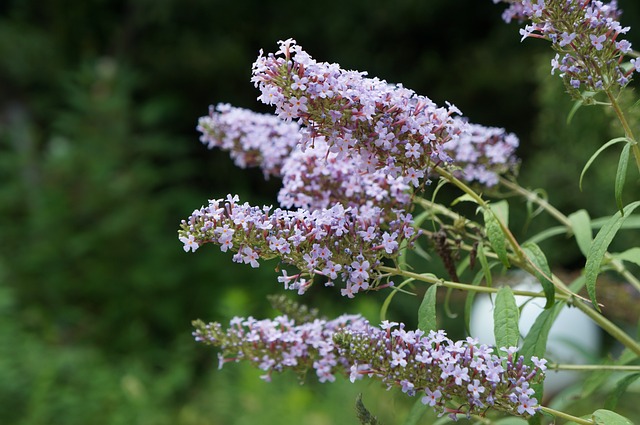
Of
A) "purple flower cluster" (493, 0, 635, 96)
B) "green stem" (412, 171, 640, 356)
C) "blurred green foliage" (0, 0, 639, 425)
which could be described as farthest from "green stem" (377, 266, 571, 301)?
"blurred green foliage" (0, 0, 639, 425)

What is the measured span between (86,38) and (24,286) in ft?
7.66

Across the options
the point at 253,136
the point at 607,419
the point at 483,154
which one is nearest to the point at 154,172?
the point at 253,136

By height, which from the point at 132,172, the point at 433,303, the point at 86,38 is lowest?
the point at 433,303

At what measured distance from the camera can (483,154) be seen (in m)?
1.27

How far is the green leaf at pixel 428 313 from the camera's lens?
0.89 m

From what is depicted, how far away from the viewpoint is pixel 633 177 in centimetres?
207

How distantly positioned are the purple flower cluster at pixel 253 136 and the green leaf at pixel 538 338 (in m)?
0.50

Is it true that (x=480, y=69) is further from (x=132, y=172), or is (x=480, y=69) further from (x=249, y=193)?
(x=132, y=172)

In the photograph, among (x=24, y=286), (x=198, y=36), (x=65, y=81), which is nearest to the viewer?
(x=24, y=286)

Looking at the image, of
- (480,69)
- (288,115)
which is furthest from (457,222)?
(480,69)

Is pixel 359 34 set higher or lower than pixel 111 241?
higher

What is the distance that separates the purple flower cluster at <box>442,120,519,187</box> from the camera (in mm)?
1240

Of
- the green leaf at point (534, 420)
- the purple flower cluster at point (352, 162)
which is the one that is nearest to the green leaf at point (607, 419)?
the green leaf at point (534, 420)

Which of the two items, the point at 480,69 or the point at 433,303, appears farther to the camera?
the point at 480,69
